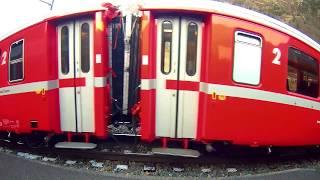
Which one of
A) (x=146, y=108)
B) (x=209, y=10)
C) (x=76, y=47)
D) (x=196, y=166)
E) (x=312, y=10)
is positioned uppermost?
(x=312, y=10)

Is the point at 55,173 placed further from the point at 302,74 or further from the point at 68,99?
the point at 302,74

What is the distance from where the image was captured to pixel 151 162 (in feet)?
30.5

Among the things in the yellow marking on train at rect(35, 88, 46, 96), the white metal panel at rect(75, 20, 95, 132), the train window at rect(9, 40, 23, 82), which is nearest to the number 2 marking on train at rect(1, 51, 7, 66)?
the train window at rect(9, 40, 23, 82)

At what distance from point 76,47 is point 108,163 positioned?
236cm

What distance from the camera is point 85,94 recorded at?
9.13 m

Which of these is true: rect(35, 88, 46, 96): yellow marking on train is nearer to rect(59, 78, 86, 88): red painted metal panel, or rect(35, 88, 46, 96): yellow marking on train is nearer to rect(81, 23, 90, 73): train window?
rect(59, 78, 86, 88): red painted metal panel

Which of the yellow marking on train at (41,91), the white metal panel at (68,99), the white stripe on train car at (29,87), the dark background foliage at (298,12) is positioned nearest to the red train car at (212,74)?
the white metal panel at (68,99)

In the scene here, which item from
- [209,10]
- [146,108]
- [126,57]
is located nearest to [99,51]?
[126,57]

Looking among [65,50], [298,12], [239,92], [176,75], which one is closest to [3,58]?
[65,50]

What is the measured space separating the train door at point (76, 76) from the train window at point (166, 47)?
4.62 feet

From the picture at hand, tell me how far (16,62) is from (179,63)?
3968 mm

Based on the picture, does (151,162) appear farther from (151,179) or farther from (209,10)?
(209,10)

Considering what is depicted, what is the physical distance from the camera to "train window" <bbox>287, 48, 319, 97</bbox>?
923 centimetres

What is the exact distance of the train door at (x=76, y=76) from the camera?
9.09 meters
